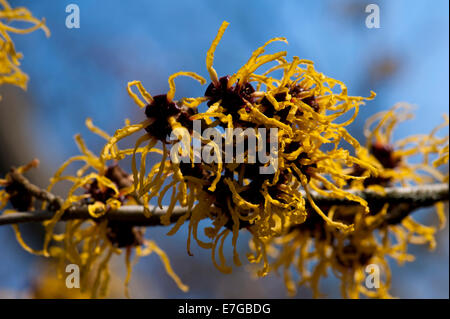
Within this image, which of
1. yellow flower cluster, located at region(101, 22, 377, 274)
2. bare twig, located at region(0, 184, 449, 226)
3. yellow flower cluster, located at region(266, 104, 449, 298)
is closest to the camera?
yellow flower cluster, located at region(101, 22, 377, 274)

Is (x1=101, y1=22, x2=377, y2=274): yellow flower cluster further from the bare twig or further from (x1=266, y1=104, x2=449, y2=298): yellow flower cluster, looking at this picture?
(x1=266, y1=104, x2=449, y2=298): yellow flower cluster

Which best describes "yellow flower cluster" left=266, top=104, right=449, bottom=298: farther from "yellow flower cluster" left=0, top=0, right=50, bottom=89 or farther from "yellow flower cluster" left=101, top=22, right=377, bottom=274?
"yellow flower cluster" left=0, top=0, right=50, bottom=89

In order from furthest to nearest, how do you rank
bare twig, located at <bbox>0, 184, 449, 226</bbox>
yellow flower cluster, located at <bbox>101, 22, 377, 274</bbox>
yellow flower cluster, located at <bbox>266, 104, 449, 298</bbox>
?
yellow flower cluster, located at <bbox>266, 104, 449, 298</bbox> → bare twig, located at <bbox>0, 184, 449, 226</bbox> → yellow flower cluster, located at <bbox>101, 22, 377, 274</bbox>

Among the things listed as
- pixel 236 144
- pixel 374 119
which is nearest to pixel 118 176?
pixel 236 144

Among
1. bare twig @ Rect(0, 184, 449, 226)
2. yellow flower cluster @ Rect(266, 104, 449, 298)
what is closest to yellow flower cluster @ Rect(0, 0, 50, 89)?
bare twig @ Rect(0, 184, 449, 226)

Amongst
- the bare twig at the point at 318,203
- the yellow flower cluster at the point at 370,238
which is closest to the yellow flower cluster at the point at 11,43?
the bare twig at the point at 318,203

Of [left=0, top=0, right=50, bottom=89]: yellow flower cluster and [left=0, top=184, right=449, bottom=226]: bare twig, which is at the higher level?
[left=0, top=0, right=50, bottom=89]: yellow flower cluster

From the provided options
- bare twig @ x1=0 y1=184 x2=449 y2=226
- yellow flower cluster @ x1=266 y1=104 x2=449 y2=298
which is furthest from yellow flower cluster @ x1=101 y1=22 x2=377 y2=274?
yellow flower cluster @ x1=266 y1=104 x2=449 y2=298

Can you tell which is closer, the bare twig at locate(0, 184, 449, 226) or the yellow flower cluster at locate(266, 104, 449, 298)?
the bare twig at locate(0, 184, 449, 226)
